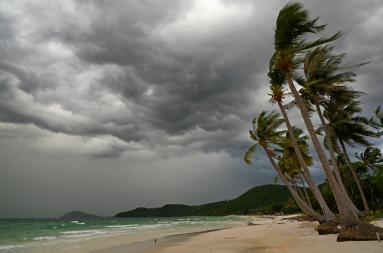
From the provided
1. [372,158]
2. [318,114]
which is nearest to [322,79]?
[318,114]

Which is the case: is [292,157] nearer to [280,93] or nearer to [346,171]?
[280,93]

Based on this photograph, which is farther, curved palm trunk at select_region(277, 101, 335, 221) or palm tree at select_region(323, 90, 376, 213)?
palm tree at select_region(323, 90, 376, 213)

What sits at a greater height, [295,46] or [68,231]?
[295,46]

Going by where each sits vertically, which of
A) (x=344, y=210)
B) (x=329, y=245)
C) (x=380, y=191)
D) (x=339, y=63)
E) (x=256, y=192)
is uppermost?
(x=256, y=192)

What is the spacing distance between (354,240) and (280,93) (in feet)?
30.3

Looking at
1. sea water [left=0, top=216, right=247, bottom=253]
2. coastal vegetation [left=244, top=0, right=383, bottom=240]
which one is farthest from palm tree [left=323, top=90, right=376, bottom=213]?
sea water [left=0, top=216, right=247, bottom=253]

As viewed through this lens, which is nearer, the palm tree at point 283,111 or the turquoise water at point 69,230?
the palm tree at point 283,111

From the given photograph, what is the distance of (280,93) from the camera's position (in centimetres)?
1898

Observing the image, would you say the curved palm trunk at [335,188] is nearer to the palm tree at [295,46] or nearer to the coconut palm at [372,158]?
the palm tree at [295,46]

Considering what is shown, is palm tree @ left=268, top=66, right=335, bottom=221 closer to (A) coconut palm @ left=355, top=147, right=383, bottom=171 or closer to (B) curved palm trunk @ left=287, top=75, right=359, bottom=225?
(B) curved palm trunk @ left=287, top=75, right=359, bottom=225

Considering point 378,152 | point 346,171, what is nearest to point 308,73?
point 378,152

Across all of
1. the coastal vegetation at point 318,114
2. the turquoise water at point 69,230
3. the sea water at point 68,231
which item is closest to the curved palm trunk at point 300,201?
the coastal vegetation at point 318,114

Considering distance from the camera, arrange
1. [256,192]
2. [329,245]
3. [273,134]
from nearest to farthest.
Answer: [329,245] → [273,134] → [256,192]

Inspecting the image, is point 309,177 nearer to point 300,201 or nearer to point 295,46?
point 300,201
